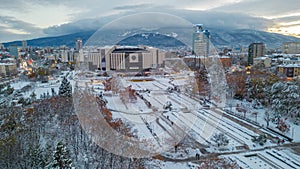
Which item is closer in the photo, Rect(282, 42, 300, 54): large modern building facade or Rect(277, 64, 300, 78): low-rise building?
Rect(277, 64, 300, 78): low-rise building

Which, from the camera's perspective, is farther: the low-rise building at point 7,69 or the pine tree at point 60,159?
the low-rise building at point 7,69

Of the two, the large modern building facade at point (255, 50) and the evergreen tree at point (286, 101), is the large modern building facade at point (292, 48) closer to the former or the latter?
the large modern building facade at point (255, 50)

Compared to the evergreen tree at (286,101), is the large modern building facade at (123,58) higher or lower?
higher

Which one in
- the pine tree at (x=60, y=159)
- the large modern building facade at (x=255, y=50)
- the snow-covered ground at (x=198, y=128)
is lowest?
the snow-covered ground at (x=198, y=128)

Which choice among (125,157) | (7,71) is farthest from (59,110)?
(7,71)

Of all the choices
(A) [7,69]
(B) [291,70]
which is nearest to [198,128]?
(B) [291,70]

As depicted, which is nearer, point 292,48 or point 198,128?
point 198,128

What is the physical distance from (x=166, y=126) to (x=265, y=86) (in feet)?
15.1

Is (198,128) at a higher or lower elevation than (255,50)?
lower

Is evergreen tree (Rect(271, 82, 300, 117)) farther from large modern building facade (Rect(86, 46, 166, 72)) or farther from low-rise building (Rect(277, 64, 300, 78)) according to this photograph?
large modern building facade (Rect(86, 46, 166, 72))

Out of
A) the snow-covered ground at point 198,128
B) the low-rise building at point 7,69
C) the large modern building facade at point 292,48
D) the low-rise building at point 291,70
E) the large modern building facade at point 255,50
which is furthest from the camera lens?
the large modern building facade at point 292,48

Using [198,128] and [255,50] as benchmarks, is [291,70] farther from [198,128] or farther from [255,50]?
[255,50]

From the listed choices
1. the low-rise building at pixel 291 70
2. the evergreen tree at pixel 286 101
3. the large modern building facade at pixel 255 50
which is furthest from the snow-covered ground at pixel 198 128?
the large modern building facade at pixel 255 50

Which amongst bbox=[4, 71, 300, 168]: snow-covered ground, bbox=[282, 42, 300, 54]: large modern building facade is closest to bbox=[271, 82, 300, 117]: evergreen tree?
bbox=[4, 71, 300, 168]: snow-covered ground
